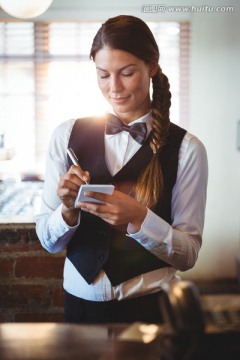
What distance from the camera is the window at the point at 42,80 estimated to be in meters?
6.69

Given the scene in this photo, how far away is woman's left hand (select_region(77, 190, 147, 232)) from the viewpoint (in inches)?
55.7

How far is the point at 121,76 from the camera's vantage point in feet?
4.93

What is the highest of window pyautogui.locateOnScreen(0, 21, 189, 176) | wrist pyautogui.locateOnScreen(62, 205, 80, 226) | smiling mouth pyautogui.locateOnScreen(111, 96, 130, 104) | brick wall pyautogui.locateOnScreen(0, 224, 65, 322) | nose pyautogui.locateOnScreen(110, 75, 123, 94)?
window pyautogui.locateOnScreen(0, 21, 189, 176)

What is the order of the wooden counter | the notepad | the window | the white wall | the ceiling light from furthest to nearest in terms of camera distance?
the window → the white wall → the ceiling light → the notepad → the wooden counter

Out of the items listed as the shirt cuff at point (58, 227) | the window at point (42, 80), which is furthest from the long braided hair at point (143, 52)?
the window at point (42, 80)

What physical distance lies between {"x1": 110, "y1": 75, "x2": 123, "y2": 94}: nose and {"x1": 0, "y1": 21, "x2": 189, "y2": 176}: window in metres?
5.21

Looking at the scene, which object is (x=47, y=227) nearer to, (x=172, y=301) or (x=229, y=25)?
(x=172, y=301)

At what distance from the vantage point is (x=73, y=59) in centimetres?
677

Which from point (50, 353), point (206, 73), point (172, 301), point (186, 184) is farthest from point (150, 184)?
point (206, 73)

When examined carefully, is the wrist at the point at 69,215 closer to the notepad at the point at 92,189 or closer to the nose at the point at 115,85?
the notepad at the point at 92,189

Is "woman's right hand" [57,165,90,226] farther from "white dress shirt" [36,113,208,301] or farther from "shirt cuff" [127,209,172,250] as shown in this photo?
"shirt cuff" [127,209,172,250]

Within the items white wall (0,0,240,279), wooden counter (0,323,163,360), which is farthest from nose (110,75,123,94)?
white wall (0,0,240,279)

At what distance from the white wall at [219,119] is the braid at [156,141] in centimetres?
449

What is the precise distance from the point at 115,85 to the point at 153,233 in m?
0.40
